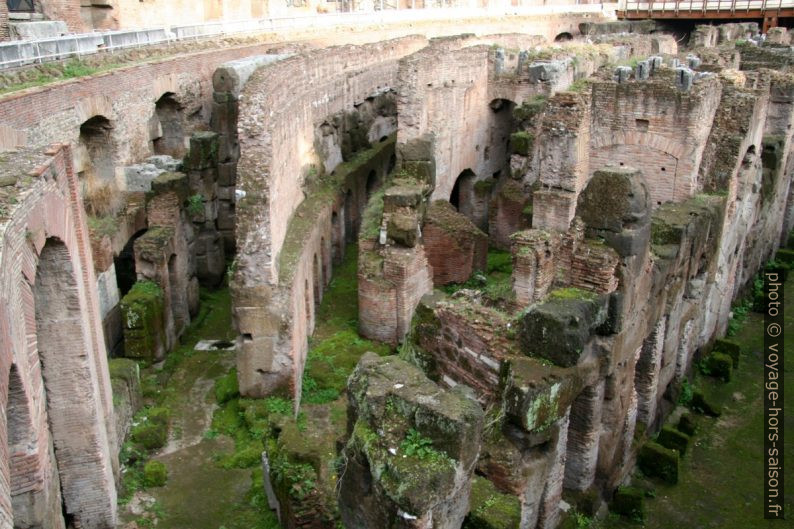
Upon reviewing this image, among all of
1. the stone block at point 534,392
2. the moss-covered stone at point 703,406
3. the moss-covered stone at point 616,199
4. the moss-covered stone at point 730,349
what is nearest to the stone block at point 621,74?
the moss-covered stone at point 730,349

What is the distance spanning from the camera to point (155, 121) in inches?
544

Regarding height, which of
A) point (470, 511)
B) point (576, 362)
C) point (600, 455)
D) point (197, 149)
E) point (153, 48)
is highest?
point (153, 48)

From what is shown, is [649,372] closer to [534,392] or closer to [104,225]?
[534,392]

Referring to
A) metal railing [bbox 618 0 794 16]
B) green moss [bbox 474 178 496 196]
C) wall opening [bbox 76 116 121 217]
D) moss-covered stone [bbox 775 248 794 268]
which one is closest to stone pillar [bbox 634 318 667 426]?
green moss [bbox 474 178 496 196]

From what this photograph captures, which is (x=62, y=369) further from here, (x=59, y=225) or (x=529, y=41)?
(x=529, y=41)

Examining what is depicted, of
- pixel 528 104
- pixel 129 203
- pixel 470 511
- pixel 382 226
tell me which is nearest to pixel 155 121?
pixel 129 203

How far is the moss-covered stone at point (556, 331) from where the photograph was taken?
257 inches

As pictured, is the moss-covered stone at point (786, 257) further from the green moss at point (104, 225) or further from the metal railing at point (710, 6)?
the metal railing at point (710, 6)

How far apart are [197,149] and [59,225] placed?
6.84 meters

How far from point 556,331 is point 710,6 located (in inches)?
1402

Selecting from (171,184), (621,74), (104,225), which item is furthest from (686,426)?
(104,225)

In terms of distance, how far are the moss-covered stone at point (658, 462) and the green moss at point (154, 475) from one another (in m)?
5.37

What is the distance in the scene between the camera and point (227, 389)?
9.91 meters

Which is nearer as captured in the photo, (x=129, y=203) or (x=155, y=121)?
(x=129, y=203)
